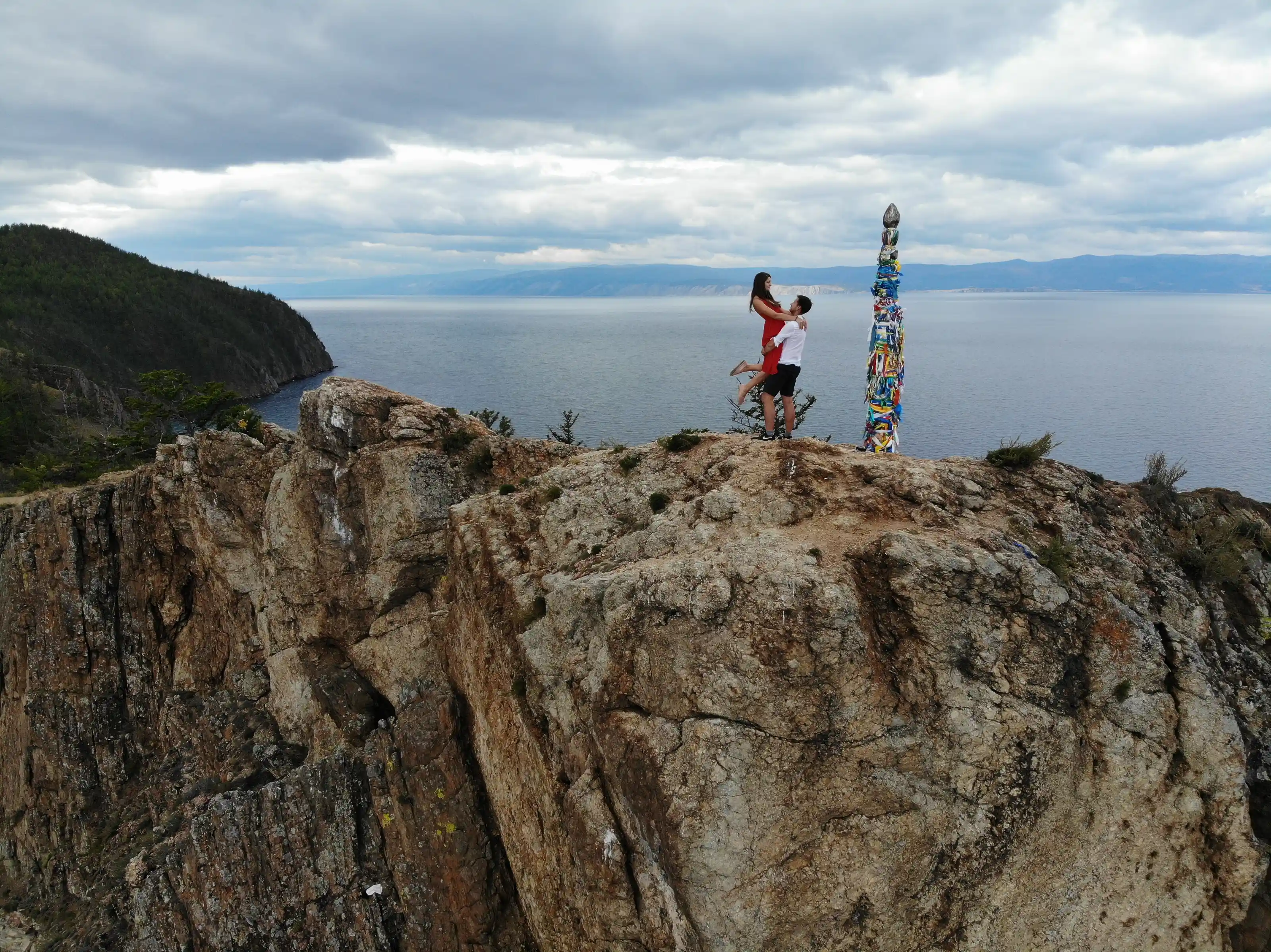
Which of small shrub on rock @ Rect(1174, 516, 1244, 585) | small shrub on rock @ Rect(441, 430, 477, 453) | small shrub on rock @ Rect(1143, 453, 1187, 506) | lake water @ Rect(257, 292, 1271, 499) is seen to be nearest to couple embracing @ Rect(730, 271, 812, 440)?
small shrub on rock @ Rect(1143, 453, 1187, 506)

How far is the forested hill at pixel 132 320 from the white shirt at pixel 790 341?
386 feet

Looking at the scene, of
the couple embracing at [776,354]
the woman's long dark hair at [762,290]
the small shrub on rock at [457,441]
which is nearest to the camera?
the woman's long dark hair at [762,290]

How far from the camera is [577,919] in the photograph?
47.0 feet

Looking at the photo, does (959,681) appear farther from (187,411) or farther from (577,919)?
(187,411)

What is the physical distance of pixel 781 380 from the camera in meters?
17.5

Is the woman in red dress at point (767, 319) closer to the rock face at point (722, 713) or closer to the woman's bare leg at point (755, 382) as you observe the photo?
the woman's bare leg at point (755, 382)

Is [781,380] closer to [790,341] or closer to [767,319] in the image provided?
[790,341]

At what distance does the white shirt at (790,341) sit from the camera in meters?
17.0

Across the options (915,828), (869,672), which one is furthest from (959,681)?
(915,828)

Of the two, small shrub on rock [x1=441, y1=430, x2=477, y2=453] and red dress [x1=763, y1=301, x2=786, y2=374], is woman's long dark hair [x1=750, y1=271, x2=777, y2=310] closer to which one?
red dress [x1=763, y1=301, x2=786, y2=374]

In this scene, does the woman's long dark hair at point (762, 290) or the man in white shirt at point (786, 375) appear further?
the man in white shirt at point (786, 375)

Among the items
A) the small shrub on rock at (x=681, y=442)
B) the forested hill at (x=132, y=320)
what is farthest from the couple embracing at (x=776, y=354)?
the forested hill at (x=132, y=320)

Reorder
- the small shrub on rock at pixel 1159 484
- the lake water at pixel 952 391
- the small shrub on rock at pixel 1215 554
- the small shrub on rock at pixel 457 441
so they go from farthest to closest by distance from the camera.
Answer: the lake water at pixel 952 391 < the small shrub on rock at pixel 457 441 < the small shrub on rock at pixel 1159 484 < the small shrub on rock at pixel 1215 554

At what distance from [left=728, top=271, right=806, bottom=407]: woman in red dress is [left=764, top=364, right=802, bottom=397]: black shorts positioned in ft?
0.35
